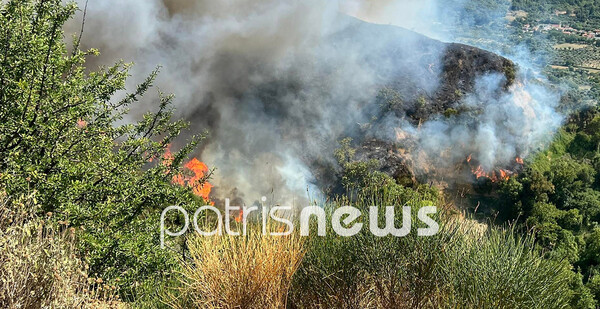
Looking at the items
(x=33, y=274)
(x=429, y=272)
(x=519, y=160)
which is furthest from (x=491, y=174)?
(x=33, y=274)

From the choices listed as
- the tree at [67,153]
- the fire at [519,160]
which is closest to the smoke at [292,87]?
the fire at [519,160]

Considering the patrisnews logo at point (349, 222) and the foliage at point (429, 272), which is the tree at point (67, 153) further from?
the foliage at point (429, 272)

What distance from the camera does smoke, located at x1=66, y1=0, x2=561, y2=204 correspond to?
29.1 metres

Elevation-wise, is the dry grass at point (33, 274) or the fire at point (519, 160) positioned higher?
the dry grass at point (33, 274)

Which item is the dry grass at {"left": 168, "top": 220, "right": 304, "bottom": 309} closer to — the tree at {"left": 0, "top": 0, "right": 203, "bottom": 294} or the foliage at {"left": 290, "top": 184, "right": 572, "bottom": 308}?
the foliage at {"left": 290, "top": 184, "right": 572, "bottom": 308}

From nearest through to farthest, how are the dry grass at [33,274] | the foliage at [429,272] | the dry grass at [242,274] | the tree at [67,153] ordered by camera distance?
1. the dry grass at [33,274]
2. the dry grass at [242,274]
3. the foliage at [429,272]
4. the tree at [67,153]

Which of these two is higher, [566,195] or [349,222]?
[349,222]

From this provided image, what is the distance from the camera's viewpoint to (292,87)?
35.7m

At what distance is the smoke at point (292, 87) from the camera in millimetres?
29062

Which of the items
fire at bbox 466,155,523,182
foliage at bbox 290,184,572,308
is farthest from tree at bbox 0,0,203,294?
fire at bbox 466,155,523,182

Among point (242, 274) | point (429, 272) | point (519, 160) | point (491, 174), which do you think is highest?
point (242, 274)

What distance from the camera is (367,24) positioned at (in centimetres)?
4438

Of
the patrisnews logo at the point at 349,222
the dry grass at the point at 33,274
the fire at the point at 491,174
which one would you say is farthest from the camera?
the fire at the point at 491,174

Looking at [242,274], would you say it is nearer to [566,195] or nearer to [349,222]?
[349,222]
